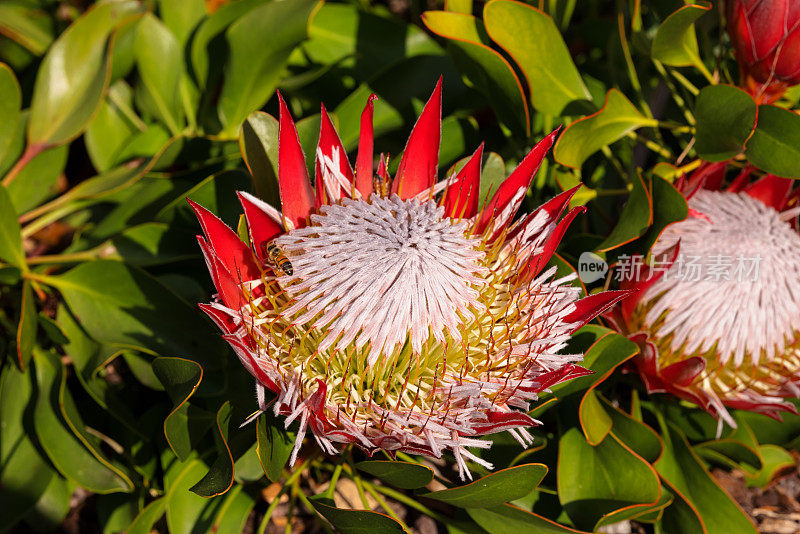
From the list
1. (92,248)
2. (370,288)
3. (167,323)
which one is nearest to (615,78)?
(370,288)

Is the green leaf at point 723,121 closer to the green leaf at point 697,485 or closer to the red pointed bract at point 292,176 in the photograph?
the green leaf at point 697,485

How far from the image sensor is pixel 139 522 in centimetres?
165

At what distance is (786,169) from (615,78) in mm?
667

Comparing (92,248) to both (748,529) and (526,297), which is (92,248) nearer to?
(526,297)

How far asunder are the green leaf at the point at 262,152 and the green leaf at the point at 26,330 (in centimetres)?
70

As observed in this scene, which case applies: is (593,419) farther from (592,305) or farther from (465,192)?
(465,192)

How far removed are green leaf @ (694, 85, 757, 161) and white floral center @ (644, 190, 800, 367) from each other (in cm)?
18

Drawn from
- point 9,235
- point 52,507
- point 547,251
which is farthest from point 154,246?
point 547,251

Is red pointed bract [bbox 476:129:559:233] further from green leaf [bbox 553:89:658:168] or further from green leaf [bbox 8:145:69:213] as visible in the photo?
green leaf [bbox 8:145:69:213]

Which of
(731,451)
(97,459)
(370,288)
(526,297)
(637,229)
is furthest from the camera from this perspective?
(731,451)

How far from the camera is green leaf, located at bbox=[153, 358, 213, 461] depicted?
130 cm

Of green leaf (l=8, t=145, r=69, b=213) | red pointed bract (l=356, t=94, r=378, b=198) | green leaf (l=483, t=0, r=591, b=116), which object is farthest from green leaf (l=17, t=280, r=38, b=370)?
green leaf (l=483, t=0, r=591, b=116)

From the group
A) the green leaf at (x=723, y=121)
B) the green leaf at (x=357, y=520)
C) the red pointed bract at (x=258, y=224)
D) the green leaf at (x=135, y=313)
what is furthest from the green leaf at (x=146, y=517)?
the green leaf at (x=723, y=121)

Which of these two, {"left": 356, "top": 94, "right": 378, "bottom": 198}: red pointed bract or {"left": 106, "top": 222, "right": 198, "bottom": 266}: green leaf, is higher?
{"left": 356, "top": 94, "right": 378, "bottom": 198}: red pointed bract
